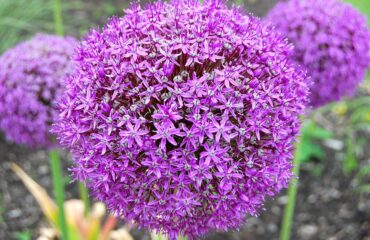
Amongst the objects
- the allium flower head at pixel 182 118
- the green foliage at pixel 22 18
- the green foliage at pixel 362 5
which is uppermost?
the green foliage at pixel 362 5

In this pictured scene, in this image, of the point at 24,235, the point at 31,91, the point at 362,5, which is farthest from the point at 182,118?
the point at 362,5

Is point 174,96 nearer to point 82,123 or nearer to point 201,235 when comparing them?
point 82,123

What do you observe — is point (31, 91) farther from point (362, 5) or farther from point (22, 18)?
Result: point (362, 5)

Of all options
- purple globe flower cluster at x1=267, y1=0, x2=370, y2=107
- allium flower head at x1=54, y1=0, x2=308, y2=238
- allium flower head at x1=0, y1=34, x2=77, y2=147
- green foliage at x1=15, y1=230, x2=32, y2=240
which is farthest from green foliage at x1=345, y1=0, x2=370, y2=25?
allium flower head at x1=54, y1=0, x2=308, y2=238

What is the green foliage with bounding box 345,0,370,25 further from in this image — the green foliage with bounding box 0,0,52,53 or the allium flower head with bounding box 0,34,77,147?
the allium flower head with bounding box 0,34,77,147

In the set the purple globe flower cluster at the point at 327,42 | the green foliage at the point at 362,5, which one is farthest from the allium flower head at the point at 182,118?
the green foliage at the point at 362,5

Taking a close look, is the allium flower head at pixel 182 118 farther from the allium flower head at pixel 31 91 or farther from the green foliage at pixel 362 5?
the green foliage at pixel 362 5
